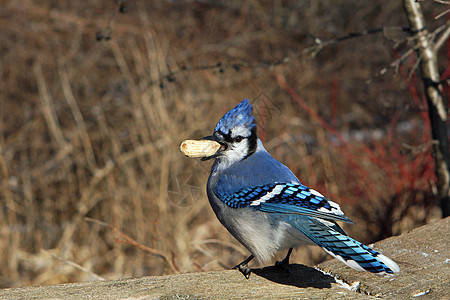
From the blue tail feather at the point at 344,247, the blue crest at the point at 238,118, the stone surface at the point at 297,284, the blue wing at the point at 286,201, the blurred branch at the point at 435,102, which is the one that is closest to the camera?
the blue tail feather at the point at 344,247

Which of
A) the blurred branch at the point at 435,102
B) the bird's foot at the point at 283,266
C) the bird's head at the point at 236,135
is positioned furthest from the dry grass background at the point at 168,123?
the bird's foot at the point at 283,266

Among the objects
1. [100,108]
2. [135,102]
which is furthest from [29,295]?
[100,108]

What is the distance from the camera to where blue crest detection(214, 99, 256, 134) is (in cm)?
232

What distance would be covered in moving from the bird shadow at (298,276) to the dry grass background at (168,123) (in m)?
0.89

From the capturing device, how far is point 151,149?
15.8ft

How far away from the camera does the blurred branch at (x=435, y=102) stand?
122 inches

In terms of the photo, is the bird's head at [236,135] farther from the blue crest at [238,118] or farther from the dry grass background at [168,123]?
the dry grass background at [168,123]

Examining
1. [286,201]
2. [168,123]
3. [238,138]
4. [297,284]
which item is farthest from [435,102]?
[168,123]

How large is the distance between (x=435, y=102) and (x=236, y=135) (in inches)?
53.3

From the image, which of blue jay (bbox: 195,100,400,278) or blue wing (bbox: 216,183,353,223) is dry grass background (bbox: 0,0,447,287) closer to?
blue jay (bbox: 195,100,400,278)

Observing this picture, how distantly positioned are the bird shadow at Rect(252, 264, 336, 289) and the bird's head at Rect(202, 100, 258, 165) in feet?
1.65

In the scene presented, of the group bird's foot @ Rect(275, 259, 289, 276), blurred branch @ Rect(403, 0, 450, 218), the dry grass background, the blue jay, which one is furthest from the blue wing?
blurred branch @ Rect(403, 0, 450, 218)

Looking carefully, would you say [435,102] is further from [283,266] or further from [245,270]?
[245,270]

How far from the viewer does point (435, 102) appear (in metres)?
3.11
